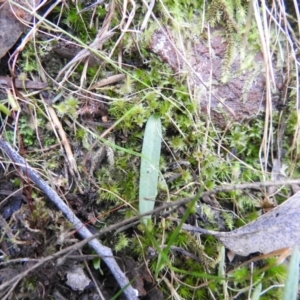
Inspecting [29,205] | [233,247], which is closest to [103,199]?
[29,205]

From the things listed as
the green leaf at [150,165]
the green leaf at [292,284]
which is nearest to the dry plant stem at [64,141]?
the green leaf at [150,165]

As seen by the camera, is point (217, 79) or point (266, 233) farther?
point (217, 79)

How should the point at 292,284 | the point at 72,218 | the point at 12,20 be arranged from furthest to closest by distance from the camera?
the point at 12,20 → the point at 72,218 → the point at 292,284

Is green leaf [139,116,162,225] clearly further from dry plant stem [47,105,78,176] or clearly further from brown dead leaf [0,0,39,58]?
brown dead leaf [0,0,39,58]

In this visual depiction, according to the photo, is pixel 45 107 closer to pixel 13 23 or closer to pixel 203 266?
pixel 13 23

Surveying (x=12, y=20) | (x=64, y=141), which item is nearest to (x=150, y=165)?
(x=64, y=141)

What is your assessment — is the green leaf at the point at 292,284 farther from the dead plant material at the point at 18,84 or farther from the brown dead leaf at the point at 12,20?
the brown dead leaf at the point at 12,20

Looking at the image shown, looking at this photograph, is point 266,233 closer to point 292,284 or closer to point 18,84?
point 292,284

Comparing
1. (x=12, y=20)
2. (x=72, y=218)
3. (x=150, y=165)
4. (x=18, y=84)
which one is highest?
(x=12, y=20)
